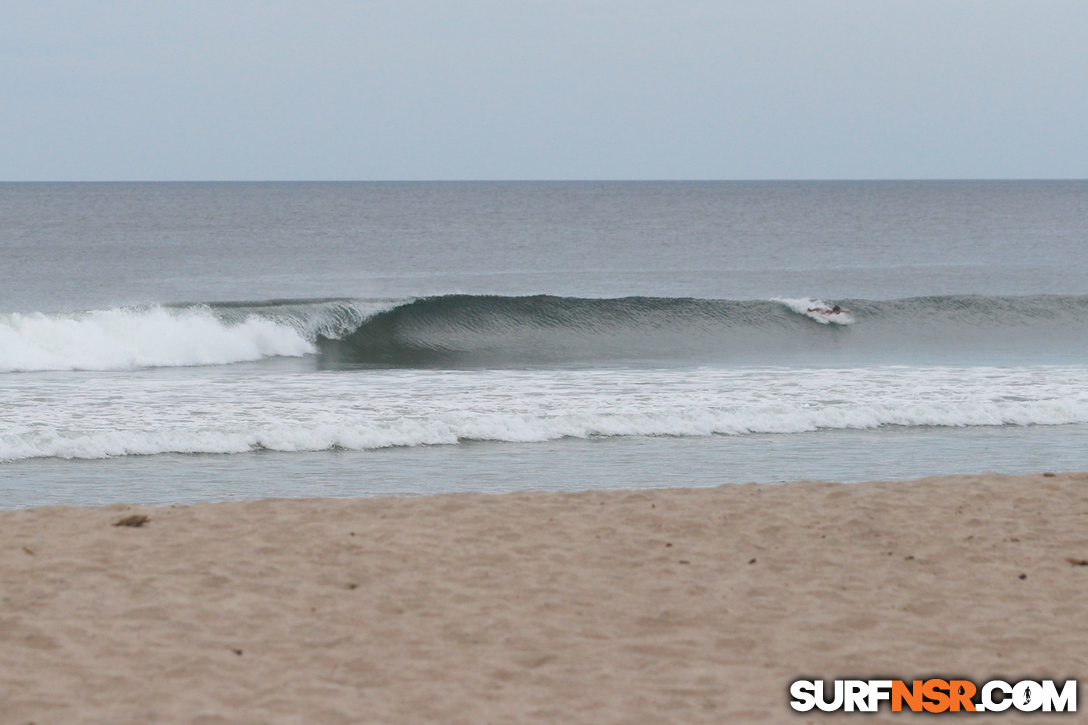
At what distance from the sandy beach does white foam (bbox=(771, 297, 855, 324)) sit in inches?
698

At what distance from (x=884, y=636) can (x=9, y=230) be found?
6234 cm

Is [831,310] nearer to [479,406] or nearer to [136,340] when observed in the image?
[479,406]

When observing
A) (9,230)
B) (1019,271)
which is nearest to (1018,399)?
(1019,271)

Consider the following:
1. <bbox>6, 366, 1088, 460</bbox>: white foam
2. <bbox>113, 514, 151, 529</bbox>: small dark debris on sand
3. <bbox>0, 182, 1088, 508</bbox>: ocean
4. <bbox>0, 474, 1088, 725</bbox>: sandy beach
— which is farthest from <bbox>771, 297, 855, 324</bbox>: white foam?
<bbox>113, 514, 151, 529</bbox>: small dark debris on sand

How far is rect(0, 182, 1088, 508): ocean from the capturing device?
10039 mm

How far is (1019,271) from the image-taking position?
39.8 metres

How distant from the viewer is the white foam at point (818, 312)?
993 inches

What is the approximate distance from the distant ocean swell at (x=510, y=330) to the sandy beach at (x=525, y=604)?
39.9 feet

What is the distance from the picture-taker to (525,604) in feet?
17.7

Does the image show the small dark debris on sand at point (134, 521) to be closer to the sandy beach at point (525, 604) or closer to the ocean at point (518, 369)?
the sandy beach at point (525, 604)

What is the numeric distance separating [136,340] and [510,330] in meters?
7.91

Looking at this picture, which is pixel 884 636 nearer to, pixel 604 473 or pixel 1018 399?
pixel 604 473

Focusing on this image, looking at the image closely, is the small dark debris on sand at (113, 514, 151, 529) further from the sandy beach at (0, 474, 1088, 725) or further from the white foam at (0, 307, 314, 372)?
the white foam at (0, 307, 314, 372)

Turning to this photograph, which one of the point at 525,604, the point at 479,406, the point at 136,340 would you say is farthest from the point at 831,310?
the point at 525,604
